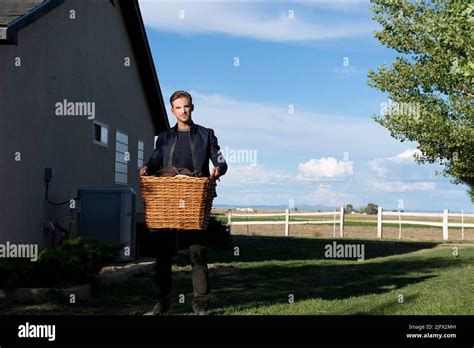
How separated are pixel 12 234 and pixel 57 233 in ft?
6.58

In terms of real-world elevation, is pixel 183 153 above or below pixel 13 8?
below

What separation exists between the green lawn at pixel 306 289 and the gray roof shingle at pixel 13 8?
4398mm

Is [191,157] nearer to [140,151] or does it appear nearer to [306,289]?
[306,289]

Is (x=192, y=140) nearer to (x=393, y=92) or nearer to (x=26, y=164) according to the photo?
(x=26, y=164)

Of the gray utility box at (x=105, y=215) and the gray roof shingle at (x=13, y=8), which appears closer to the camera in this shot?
the gray roof shingle at (x=13, y=8)

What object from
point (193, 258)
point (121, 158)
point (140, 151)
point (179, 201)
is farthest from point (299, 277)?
point (140, 151)

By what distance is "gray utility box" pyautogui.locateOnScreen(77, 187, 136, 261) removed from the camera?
1367 cm

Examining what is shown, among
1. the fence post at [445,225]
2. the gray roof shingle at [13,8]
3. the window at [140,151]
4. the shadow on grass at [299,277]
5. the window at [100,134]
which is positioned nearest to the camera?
the shadow on grass at [299,277]

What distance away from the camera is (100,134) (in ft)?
54.4

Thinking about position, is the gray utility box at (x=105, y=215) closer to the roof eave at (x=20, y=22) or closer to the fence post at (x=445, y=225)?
the roof eave at (x=20, y=22)

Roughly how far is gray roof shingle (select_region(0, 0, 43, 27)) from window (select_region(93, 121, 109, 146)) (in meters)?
4.34

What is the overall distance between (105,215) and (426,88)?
958cm

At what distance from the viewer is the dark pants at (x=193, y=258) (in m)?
7.12

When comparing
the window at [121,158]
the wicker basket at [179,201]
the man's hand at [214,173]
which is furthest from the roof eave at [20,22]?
the window at [121,158]
